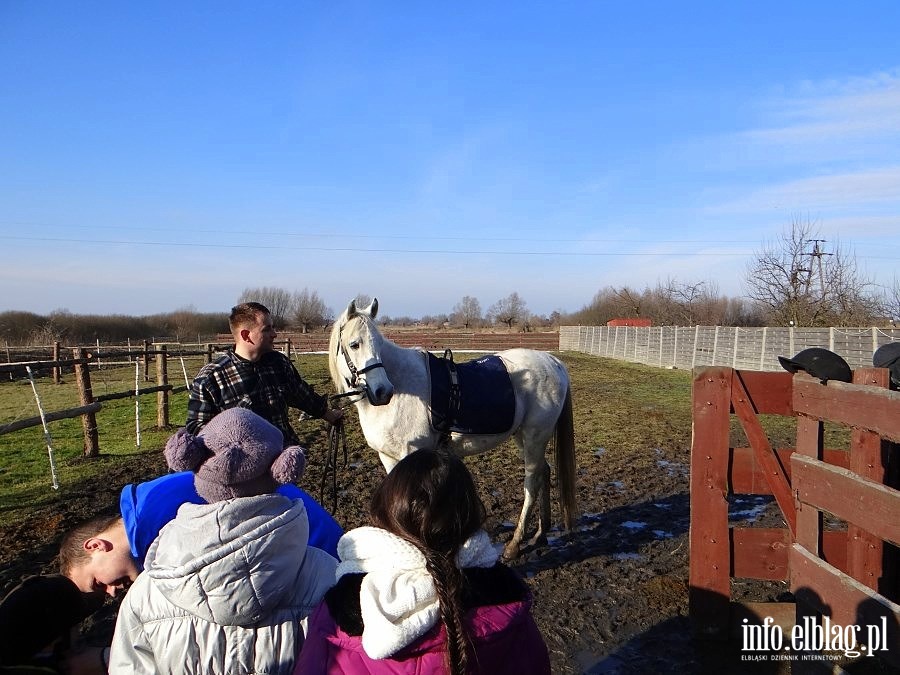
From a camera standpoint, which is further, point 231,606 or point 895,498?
point 895,498

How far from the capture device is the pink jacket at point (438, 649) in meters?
1.25

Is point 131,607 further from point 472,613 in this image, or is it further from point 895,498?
point 895,498

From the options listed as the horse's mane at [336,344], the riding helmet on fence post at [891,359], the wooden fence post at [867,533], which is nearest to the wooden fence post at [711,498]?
the wooden fence post at [867,533]

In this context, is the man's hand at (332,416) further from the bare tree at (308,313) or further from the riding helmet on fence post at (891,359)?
the bare tree at (308,313)

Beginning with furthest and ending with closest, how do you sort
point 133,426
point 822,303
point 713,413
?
point 822,303 < point 133,426 < point 713,413

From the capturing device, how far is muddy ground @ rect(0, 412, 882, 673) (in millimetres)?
3154

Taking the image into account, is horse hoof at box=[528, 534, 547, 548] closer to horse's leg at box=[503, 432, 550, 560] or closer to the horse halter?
horse's leg at box=[503, 432, 550, 560]

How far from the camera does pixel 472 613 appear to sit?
1282 mm

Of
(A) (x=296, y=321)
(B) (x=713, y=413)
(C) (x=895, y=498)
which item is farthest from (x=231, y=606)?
(A) (x=296, y=321)

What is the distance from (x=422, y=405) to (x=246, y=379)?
5.08 ft

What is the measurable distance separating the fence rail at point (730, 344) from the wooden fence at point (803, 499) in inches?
337

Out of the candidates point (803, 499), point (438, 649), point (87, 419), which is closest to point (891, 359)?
point (803, 499)

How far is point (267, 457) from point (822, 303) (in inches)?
1170

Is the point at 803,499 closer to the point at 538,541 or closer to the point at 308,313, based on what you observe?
the point at 538,541
